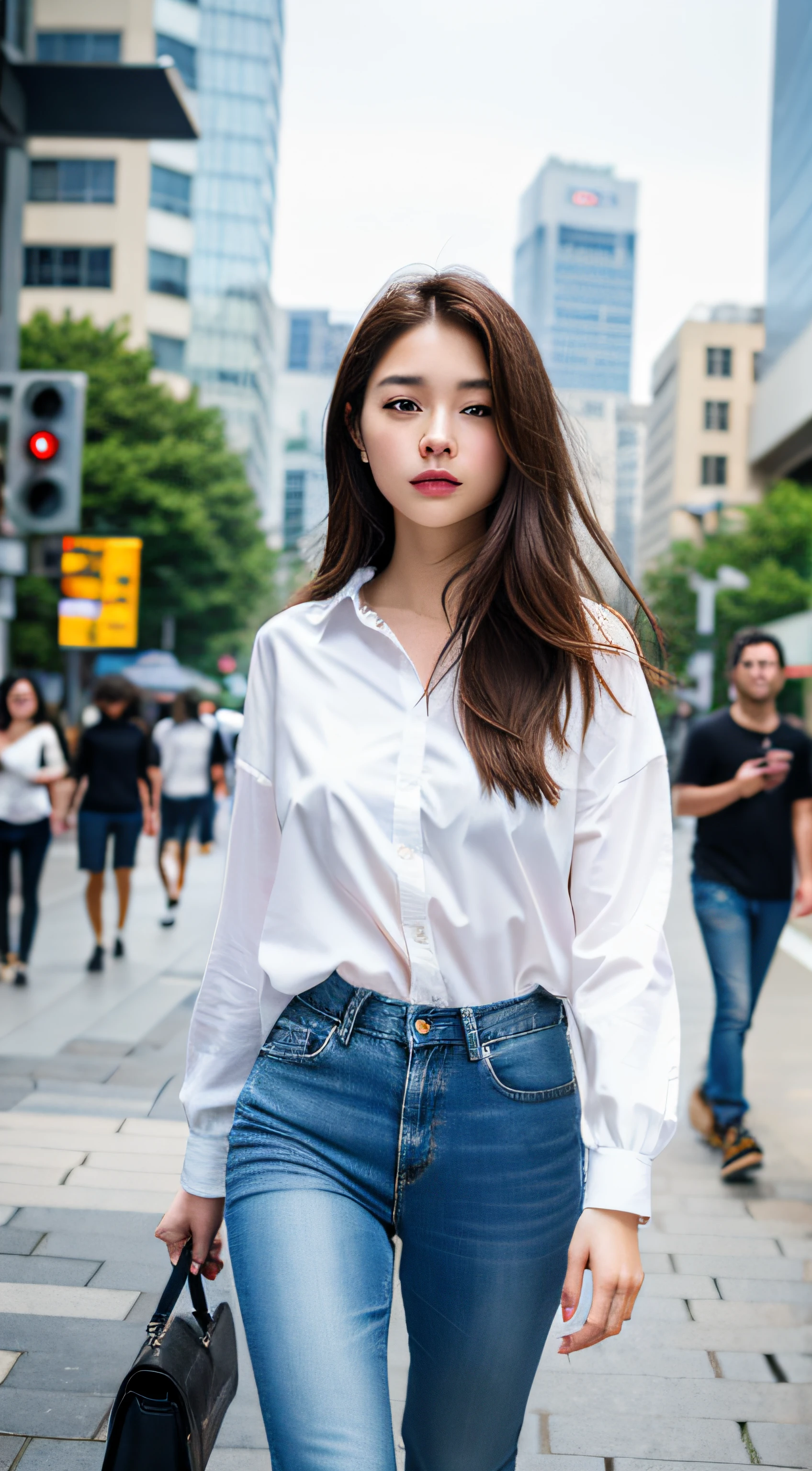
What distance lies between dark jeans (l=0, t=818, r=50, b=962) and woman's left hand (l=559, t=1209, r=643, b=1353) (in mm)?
6568

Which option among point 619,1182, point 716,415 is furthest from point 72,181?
point 619,1182

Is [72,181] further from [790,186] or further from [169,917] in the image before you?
[169,917]

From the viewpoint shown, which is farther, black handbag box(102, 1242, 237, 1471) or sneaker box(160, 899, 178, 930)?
sneaker box(160, 899, 178, 930)

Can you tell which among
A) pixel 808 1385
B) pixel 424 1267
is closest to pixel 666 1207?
pixel 808 1385

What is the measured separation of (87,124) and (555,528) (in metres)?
10.7

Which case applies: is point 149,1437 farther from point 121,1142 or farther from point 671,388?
point 671,388

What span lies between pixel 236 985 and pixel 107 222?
5575 cm

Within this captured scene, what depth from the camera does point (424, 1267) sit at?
1.69m

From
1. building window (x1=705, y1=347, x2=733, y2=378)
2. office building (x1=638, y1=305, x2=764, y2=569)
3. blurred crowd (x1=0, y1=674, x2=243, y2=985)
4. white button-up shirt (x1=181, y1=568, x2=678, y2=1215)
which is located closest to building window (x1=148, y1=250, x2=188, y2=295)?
office building (x1=638, y1=305, x2=764, y2=569)

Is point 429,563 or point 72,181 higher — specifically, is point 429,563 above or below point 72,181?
below

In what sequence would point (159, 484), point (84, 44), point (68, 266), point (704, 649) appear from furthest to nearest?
point (84, 44), point (68, 266), point (159, 484), point (704, 649)

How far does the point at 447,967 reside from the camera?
5.52 feet

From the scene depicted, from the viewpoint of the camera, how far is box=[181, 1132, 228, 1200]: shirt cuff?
183 cm

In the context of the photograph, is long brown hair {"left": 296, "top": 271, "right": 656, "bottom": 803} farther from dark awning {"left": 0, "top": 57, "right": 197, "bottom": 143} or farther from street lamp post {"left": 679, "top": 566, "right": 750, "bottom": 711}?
street lamp post {"left": 679, "top": 566, "right": 750, "bottom": 711}
